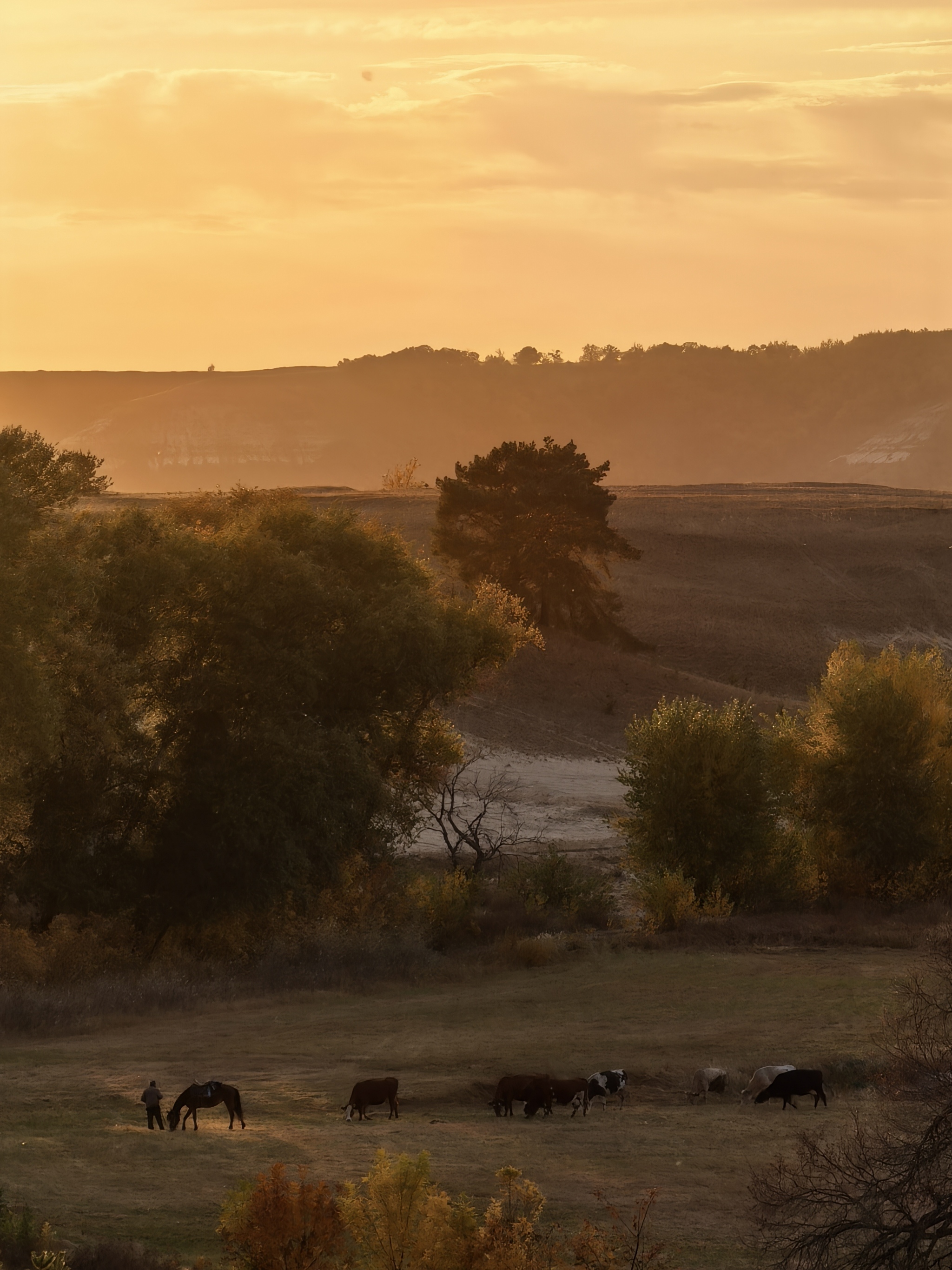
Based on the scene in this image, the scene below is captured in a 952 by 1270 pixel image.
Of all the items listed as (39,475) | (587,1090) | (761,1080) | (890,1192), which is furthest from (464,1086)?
(39,475)

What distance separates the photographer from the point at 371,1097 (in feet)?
65.6

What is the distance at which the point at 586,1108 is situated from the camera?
70.1 ft

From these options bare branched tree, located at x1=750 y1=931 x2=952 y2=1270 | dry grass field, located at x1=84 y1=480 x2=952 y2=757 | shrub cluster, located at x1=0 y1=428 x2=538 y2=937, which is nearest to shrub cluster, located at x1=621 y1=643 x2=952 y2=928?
shrub cluster, located at x1=0 y1=428 x2=538 y2=937

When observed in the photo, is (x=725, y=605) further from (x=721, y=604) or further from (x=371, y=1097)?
(x=371, y=1097)

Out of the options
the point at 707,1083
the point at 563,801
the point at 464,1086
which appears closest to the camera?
the point at 464,1086

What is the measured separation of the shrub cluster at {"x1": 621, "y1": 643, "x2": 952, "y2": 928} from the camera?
4353 centimetres

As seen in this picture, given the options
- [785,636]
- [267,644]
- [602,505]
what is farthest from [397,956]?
[785,636]

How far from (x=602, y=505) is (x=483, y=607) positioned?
34145mm

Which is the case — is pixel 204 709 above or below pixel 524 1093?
above

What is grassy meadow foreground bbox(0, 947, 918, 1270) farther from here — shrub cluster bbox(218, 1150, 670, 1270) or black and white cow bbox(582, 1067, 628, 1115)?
shrub cluster bbox(218, 1150, 670, 1270)

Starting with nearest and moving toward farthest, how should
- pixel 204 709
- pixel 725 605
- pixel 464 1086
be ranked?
pixel 464 1086 < pixel 204 709 < pixel 725 605

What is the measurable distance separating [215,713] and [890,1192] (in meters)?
27.8

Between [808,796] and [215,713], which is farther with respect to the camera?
[808,796]

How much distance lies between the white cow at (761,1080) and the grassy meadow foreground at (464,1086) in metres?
0.27
